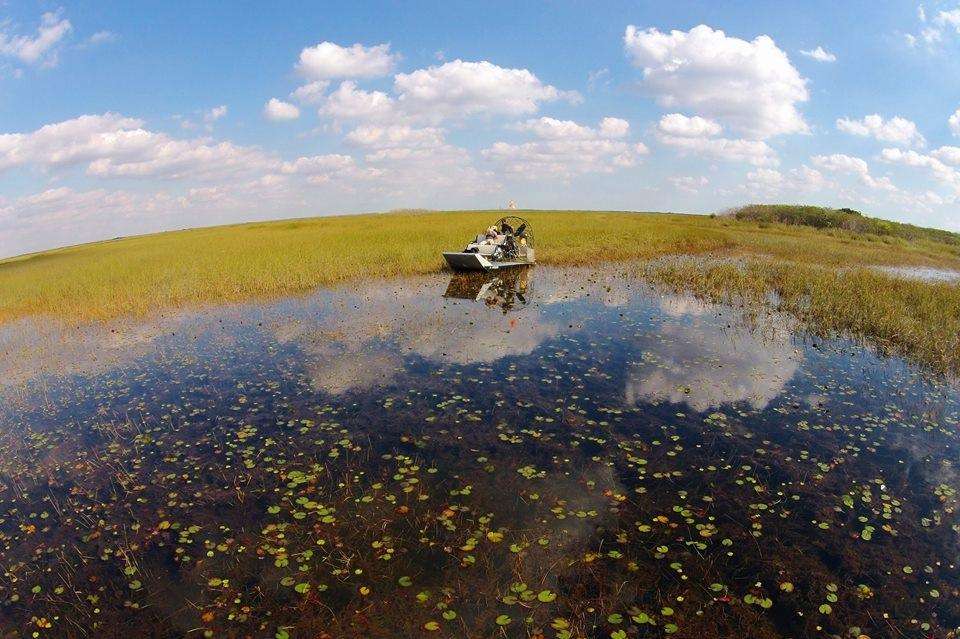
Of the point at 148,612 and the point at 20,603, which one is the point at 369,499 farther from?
the point at 20,603

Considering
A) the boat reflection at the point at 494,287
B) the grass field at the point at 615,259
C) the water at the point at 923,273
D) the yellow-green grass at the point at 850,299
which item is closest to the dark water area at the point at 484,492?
the yellow-green grass at the point at 850,299

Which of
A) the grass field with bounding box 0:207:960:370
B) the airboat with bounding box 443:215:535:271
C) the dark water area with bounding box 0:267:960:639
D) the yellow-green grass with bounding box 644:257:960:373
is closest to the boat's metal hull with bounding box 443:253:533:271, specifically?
the airboat with bounding box 443:215:535:271

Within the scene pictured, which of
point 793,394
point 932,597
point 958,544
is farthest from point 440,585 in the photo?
point 793,394

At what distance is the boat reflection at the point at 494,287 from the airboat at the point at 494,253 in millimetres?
364

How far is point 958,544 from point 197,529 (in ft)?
25.6

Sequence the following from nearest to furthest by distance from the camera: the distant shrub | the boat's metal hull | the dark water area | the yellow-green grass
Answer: the dark water area, the yellow-green grass, the boat's metal hull, the distant shrub

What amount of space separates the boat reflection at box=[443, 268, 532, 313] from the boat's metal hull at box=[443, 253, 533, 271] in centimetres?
36

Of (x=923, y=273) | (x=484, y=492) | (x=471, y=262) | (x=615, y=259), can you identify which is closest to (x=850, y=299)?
(x=923, y=273)

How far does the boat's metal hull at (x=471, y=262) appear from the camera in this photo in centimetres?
1895

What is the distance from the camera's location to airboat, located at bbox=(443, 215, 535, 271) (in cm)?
1933

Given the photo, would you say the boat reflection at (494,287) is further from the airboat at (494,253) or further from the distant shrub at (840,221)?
the distant shrub at (840,221)

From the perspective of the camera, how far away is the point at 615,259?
81.4 feet

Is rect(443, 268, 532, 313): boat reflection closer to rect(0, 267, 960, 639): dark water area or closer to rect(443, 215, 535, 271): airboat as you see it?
rect(443, 215, 535, 271): airboat

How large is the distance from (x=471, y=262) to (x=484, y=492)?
557 inches
